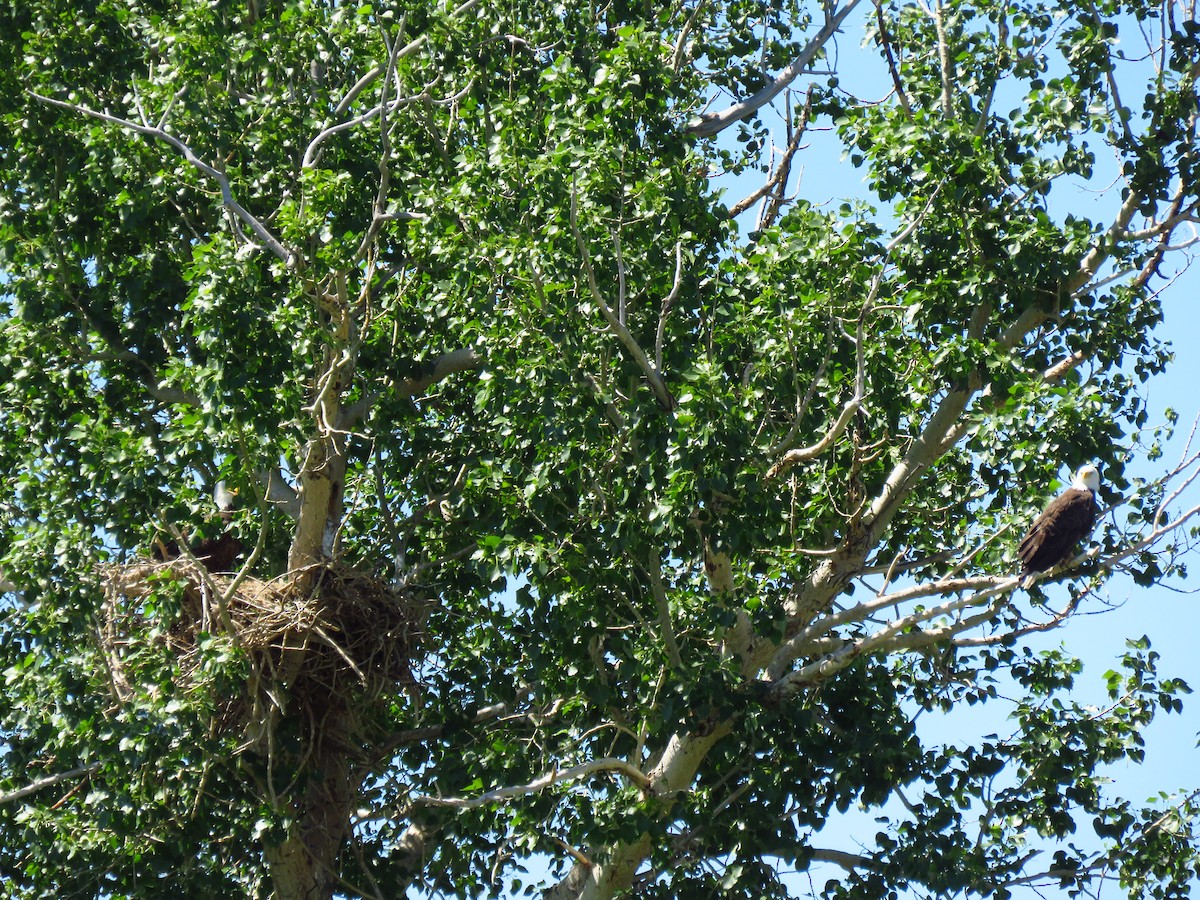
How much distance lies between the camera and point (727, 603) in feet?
32.0

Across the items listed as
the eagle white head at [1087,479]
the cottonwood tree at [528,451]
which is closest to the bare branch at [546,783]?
the cottonwood tree at [528,451]

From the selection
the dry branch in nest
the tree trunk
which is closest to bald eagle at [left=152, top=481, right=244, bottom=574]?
the dry branch in nest

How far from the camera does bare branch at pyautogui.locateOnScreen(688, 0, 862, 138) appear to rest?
500 inches

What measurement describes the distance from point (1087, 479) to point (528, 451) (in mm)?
3559

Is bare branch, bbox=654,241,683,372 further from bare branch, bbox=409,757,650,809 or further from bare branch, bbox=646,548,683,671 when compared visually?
bare branch, bbox=409,757,650,809

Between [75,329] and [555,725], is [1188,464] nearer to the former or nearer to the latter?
[555,725]

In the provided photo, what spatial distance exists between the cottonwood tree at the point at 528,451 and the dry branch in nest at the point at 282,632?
0.04m

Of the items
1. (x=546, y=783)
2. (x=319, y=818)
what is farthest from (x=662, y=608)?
(x=319, y=818)

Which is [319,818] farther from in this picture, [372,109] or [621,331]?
[372,109]

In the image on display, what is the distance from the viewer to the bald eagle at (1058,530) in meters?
9.34

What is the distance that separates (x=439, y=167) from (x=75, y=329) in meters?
2.83

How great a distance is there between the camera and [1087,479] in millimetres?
9875

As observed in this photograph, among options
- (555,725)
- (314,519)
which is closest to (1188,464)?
(555,725)

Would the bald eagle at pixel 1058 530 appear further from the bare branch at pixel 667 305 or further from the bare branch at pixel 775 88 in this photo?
the bare branch at pixel 775 88
